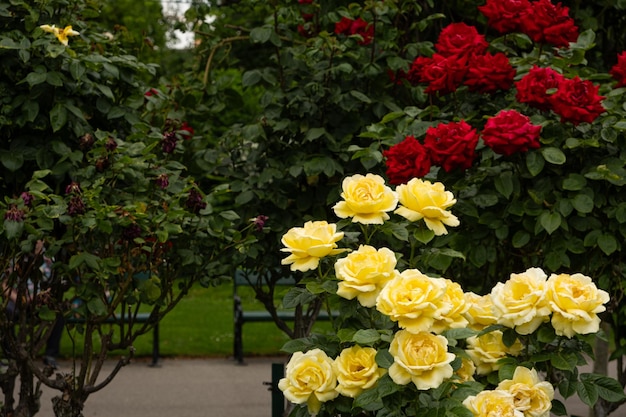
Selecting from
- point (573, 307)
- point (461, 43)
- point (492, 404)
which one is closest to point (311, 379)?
point (492, 404)

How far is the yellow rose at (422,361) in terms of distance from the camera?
2074 mm

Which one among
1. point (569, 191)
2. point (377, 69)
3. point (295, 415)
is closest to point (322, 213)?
point (377, 69)

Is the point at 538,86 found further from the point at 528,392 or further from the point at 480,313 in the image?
the point at 528,392

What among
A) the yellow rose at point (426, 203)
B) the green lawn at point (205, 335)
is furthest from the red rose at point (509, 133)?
the green lawn at point (205, 335)

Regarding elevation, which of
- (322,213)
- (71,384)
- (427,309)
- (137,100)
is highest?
(137,100)

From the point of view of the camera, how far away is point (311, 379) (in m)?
2.25

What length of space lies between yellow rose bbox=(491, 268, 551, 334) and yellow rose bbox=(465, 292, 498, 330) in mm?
147

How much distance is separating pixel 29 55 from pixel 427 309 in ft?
7.06

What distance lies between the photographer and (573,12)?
4.84 meters

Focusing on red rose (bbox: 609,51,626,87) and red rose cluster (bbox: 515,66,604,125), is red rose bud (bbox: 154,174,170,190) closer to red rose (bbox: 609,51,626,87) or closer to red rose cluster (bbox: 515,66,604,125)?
red rose cluster (bbox: 515,66,604,125)

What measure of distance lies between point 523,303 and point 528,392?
210mm

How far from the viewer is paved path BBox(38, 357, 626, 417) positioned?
724cm

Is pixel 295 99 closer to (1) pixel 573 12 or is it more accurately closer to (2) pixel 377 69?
(2) pixel 377 69

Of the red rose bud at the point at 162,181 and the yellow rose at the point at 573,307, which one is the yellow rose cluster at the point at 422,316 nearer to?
the yellow rose at the point at 573,307
